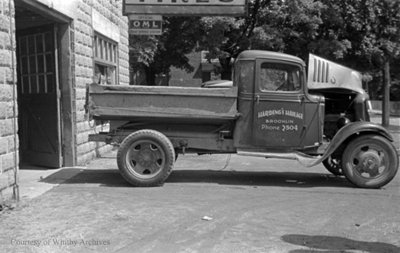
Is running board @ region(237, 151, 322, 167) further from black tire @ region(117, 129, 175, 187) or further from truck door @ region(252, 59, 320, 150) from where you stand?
black tire @ region(117, 129, 175, 187)

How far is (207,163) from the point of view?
1190cm

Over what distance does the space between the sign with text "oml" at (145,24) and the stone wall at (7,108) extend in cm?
436

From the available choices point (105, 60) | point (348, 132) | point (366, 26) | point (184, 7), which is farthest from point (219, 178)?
point (366, 26)

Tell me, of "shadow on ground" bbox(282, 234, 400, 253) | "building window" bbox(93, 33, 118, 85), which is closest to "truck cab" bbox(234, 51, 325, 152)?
"shadow on ground" bbox(282, 234, 400, 253)

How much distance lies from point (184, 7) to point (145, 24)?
36.8 inches

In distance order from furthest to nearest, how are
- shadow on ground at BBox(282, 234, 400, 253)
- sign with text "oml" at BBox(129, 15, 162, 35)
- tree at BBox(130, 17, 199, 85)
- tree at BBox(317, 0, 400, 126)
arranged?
tree at BBox(130, 17, 199, 85)
tree at BBox(317, 0, 400, 126)
sign with text "oml" at BBox(129, 15, 162, 35)
shadow on ground at BBox(282, 234, 400, 253)

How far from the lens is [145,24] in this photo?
1123cm

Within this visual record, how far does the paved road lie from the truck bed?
1.23 metres

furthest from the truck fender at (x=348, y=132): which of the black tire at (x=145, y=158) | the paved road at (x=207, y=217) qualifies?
the black tire at (x=145, y=158)

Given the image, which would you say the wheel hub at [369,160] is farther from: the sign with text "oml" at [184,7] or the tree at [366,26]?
the tree at [366,26]

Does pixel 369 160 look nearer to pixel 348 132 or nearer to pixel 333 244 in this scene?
pixel 348 132

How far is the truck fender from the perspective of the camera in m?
8.68

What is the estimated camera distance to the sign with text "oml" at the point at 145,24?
36.4 feet

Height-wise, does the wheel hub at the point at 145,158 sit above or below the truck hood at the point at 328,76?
below
